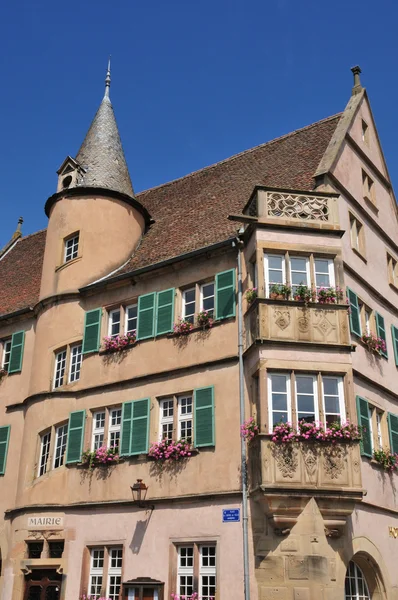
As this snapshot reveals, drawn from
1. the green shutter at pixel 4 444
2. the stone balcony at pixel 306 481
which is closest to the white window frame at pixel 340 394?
the stone balcony at pixel 306 481

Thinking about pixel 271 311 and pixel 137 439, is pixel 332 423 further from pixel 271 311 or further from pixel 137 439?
pixel 137 439

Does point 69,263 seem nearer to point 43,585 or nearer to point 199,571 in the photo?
point 43,585

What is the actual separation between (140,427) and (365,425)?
5.69 metres

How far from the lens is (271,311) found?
1688 cm

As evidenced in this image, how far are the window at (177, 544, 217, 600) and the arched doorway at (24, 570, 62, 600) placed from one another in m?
3.66

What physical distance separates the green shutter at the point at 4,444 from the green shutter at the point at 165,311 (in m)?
6.17

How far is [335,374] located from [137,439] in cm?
546

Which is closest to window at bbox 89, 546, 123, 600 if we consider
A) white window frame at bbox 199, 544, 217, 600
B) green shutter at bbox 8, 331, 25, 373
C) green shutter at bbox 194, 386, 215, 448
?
white window frame at bbox 199, 544, 217, 600

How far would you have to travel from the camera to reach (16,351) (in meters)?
22.8

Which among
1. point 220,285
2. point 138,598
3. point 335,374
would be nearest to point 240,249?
point 220,285

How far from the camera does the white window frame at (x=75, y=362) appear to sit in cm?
2075

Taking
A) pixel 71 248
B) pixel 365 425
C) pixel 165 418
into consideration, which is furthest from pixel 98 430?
pixel 365 425

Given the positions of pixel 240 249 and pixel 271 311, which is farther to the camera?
pixel 240 249

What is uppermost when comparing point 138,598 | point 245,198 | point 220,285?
point 245,198
